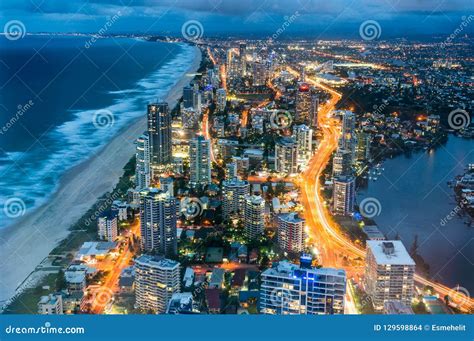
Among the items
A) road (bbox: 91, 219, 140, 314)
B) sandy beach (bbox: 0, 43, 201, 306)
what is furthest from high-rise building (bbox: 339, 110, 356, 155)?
road (bbox: 91, 219, 140, 314)

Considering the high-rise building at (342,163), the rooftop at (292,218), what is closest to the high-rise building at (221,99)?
the high-rise building at (342,163)

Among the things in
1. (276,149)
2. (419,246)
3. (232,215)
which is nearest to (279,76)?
(276,149)

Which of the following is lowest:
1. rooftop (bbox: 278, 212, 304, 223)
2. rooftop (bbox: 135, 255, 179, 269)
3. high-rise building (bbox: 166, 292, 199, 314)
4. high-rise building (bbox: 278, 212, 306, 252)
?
high-rise building (bbox: 166, 292, 199, 314)

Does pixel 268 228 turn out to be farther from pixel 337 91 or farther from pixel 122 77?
pixel 122 77

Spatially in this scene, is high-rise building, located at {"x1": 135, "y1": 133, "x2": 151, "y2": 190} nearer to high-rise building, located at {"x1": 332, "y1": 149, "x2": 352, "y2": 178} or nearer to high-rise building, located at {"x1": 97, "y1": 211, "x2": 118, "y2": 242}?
high-rise building, located at {"x1": 97, "y1": 211, "x2": 118, "y2": 242}

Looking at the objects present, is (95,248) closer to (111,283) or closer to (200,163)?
(111,283)

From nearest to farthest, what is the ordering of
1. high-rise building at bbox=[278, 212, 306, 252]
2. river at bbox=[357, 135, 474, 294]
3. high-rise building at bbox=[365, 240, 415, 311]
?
high-rise building at bbox=[365, 240, 415, 311], river at bbox=[357, 135, 474, 294], high-rise building at bbox=[278, 212, 306, 252]

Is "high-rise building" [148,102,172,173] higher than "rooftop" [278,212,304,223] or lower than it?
higher
